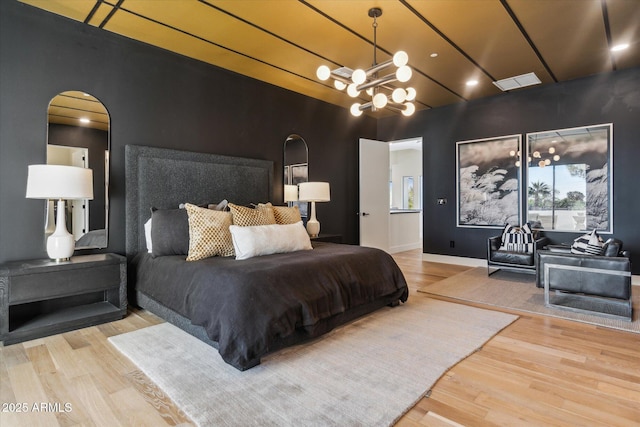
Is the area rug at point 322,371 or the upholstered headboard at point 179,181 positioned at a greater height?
the upholstered headboard at point 179,181

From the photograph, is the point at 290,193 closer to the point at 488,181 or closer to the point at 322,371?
the point at 322,371

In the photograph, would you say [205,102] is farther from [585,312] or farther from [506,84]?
[585,312]

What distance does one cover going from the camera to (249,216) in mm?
3467

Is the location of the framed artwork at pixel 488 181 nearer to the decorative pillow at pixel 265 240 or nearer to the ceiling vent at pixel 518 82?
the ceiling vent at pixel 518 82

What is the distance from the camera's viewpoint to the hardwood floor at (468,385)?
5.57ft

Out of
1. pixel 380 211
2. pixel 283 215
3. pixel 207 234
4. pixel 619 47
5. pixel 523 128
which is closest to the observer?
pixel 207 234

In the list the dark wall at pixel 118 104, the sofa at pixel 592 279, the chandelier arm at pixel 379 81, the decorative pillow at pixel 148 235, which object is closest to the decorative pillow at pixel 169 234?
the decorative pillow at pixel 148 235

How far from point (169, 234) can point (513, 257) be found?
440cm

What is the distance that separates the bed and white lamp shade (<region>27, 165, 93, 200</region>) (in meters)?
0.62

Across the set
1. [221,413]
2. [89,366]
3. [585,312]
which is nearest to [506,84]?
[585,312]

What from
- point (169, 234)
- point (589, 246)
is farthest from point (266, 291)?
point (589, 246)

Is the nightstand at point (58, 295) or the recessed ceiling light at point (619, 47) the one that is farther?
the recessed ceiling light at point (619, 47)

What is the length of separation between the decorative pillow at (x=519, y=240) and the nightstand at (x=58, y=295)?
495 cm

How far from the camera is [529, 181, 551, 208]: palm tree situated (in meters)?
5.09
